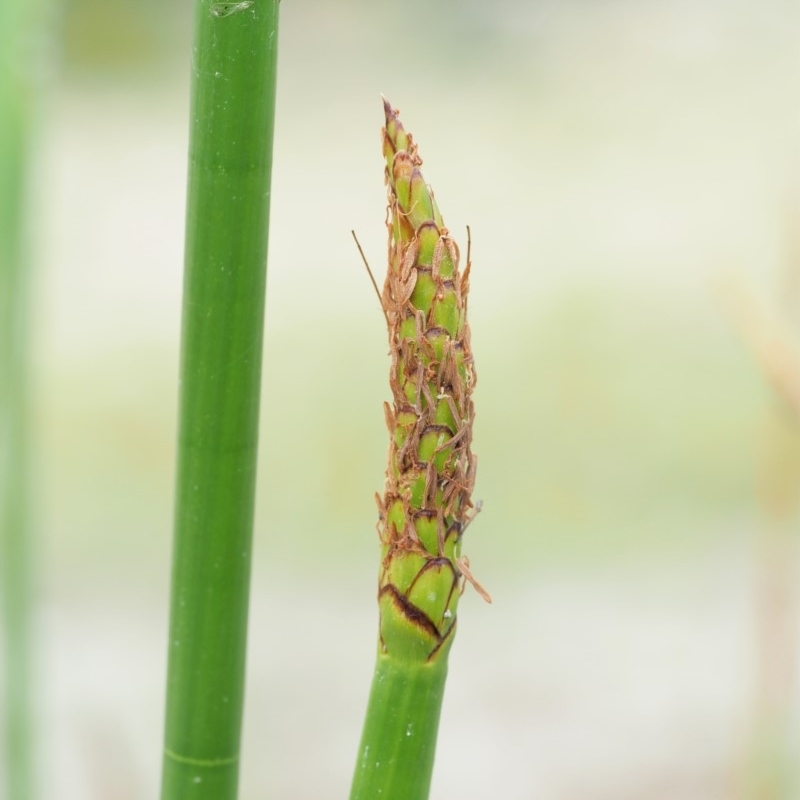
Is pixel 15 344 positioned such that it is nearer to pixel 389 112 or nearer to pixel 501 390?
pixel 389 112

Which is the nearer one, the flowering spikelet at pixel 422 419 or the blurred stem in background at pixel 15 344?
the flowering spikelet at pixel 422 419

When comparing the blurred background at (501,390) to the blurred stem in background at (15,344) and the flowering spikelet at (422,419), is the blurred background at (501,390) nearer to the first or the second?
the blurred stem in background at (15,344)

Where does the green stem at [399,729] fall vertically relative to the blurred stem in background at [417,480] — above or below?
below

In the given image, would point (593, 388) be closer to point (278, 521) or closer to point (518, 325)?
point (518, 325)

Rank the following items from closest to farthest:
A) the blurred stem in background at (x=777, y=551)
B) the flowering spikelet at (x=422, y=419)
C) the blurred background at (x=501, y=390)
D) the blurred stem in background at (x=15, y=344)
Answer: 1. the flowering spikelet at (x=422, y=419)
2. the blurred stem in background at (x=15, y=344)
3. the blurred stem in background at (x=777, y=551)
4. the blurred background at (x=501, y=390)

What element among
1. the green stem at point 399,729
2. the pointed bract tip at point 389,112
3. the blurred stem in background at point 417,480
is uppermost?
the pointed bract tip at point 389,112

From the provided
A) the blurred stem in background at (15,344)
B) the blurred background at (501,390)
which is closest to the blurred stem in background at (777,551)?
the blurred background at (501,390)

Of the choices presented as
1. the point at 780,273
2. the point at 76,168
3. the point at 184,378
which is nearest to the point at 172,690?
the point at 184,378
